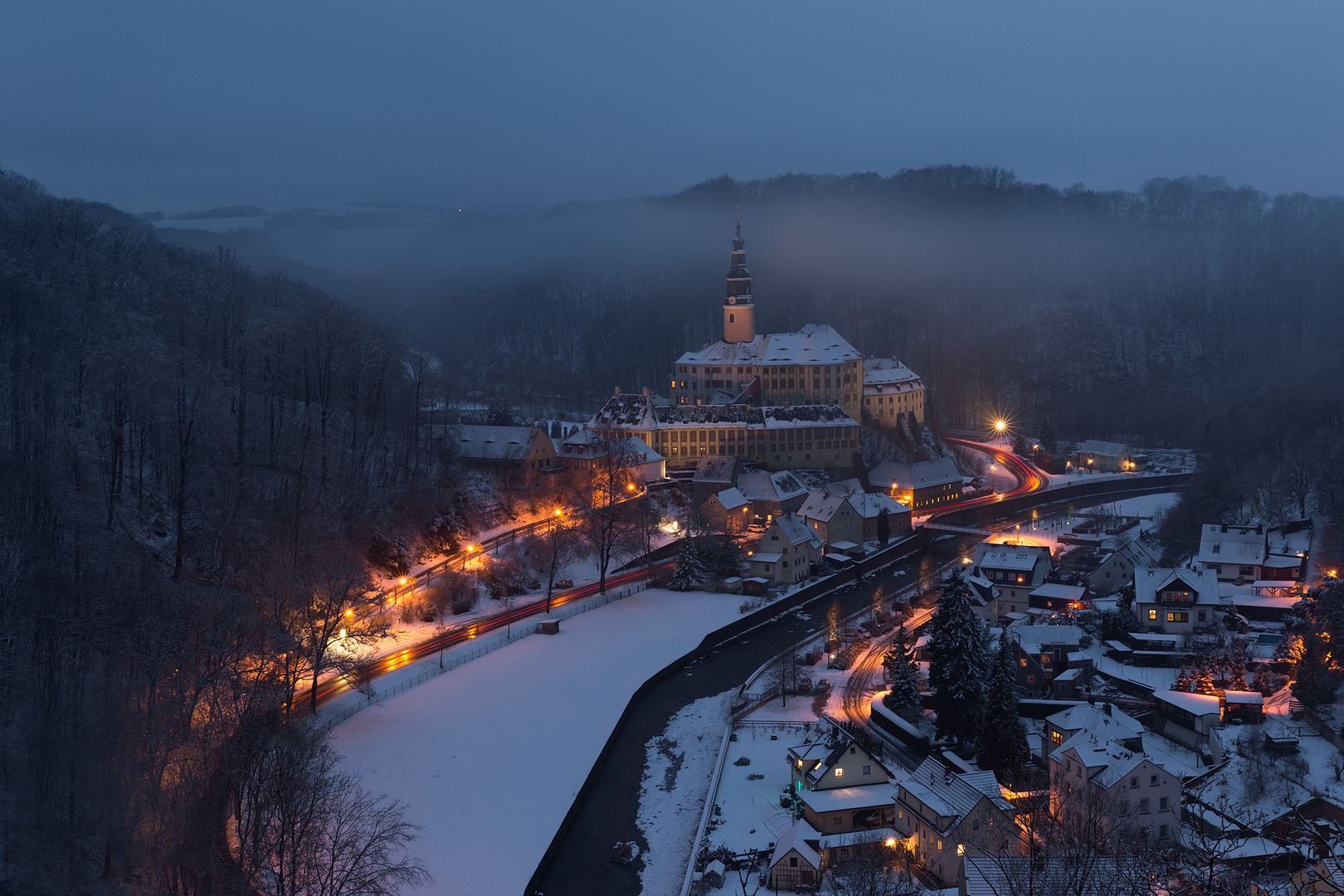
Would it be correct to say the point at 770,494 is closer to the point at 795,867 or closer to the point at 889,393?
the point at 889,393

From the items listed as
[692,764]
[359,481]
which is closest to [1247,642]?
[692,764]

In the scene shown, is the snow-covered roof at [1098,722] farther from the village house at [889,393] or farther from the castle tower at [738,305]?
the castle tower at [738,305]

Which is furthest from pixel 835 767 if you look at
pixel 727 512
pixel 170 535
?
pixel 727 512

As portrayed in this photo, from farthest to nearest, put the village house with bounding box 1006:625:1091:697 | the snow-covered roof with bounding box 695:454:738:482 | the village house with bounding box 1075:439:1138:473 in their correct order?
the village house with bounding box 1075:439:1138:473 → the snow-covered roof with bounding box 695:454:738:482 → the village house with bounding box 1006:625:1091:697

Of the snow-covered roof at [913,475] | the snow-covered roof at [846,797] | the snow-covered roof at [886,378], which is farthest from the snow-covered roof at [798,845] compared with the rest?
the snow-covered roof at [886,378]

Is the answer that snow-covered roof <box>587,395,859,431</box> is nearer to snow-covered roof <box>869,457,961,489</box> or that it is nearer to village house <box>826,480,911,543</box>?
snow-covered roof <box>869,457,961,489</box>

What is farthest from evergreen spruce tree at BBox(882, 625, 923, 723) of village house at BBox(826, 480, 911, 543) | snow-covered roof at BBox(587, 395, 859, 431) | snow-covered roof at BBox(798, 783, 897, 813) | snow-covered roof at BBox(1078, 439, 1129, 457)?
snow-covered roof at BBox(1078, 439, 1129, 457)

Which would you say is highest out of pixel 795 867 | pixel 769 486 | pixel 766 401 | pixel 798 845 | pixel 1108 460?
pixel 766 401
